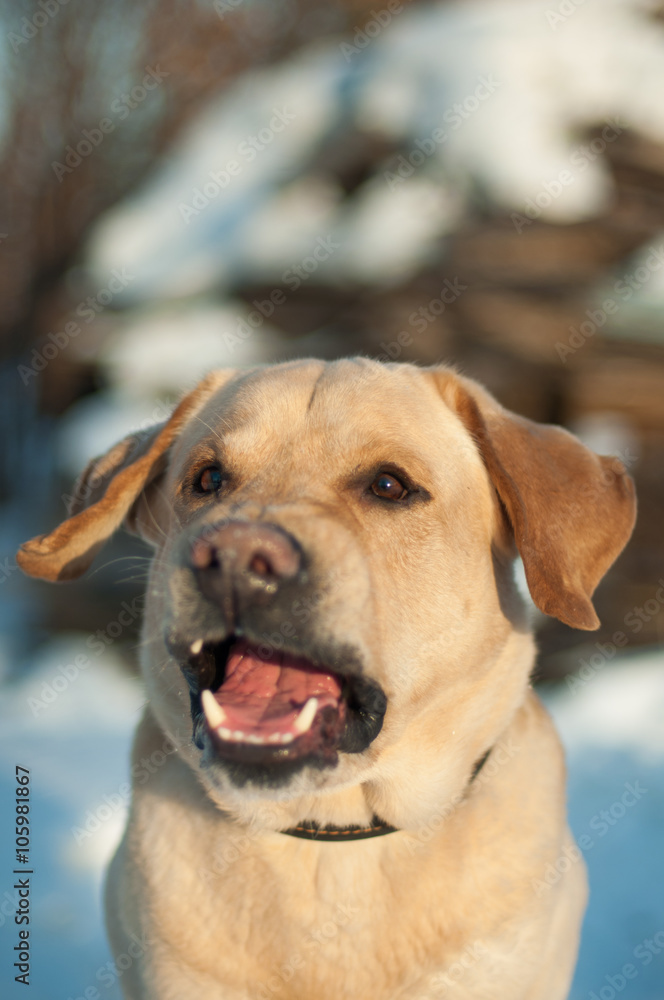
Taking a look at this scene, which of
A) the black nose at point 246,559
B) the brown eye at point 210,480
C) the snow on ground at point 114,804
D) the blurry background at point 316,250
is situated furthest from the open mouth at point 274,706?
the blurry background at point 316,250

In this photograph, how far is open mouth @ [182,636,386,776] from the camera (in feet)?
6.58

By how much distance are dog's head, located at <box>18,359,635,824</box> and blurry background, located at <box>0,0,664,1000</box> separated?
274 centimetres

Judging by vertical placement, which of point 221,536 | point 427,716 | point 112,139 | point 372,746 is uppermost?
point 221,536

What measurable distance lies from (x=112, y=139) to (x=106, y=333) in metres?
2.99

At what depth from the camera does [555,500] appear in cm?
246

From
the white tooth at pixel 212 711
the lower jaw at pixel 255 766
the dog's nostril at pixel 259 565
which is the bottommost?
the lower jaw at pixel 255 766

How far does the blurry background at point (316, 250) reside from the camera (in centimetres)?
666

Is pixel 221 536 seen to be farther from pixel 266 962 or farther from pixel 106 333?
pixel 106 333

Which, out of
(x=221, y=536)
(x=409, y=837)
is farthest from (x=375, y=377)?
(x=409, y=837)

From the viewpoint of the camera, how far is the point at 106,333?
1190 centimetres

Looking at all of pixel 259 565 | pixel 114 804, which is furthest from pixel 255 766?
pixel 114 804

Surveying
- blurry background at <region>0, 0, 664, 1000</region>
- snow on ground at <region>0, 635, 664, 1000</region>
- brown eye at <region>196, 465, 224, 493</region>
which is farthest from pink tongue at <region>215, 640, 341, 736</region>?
blurry background at <region>0, 0, 664, 1000</region>

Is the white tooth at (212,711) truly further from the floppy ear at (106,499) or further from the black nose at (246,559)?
the floppy ear at (106,499)

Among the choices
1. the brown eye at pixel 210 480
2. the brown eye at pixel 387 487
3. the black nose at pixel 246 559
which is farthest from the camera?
the brown eye at pixel 210 480
